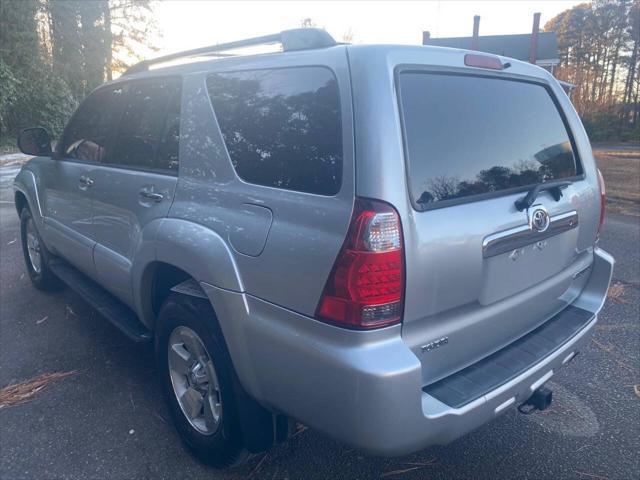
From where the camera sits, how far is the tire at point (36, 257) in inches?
188

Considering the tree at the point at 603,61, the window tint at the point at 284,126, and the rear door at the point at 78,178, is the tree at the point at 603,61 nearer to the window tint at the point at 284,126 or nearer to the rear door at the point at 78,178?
the rear door at the point at 78,178

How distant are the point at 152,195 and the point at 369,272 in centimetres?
149

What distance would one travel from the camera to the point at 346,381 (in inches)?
72.2

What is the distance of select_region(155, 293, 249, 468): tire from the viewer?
236 cm

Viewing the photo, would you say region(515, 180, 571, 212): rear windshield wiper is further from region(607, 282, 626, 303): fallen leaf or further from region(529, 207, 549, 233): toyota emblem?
region(607, 282, 626, 303): fallen leaf

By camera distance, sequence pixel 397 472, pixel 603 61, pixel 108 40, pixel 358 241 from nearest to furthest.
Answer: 1. pixel 358 241
2. pixel 397 472
3. pixel 108 40
4. pixel 603 61

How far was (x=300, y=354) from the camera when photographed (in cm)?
197

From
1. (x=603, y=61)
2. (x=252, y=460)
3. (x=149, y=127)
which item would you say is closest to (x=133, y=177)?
(x=149, y=127)

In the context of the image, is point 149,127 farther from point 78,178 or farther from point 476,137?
point 476,137

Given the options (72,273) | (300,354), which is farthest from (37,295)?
(300,354)

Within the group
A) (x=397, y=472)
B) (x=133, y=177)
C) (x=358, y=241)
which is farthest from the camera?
(x=133, y=177)

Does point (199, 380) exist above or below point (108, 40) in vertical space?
below

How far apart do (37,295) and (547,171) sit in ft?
14.7

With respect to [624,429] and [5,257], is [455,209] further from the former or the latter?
[5,257]
